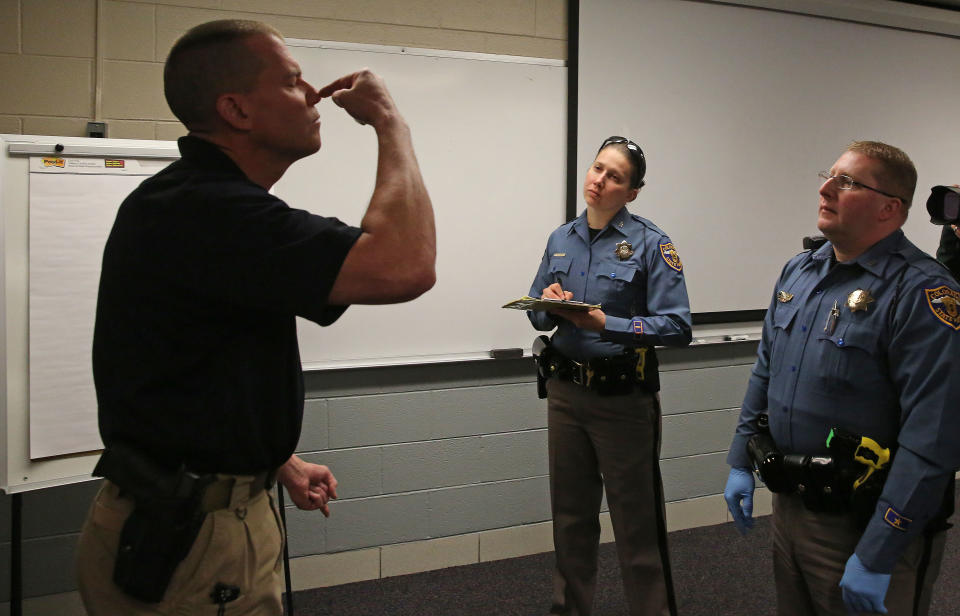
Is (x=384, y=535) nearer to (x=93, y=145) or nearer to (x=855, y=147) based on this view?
(x=93, y=145)

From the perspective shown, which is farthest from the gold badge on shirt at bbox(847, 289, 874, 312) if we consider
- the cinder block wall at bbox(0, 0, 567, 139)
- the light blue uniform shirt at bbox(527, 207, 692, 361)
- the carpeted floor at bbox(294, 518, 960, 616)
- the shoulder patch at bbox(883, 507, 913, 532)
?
the cinder block wall at bbox(0, 0, 567, 139)

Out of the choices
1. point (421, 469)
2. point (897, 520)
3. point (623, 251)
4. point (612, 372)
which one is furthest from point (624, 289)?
point (421, 469)

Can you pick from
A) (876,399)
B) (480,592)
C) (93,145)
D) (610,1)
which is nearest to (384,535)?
(480,592)

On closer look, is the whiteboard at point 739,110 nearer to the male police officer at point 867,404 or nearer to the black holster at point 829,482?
the male police officer at point 867,404

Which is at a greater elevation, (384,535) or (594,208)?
(594,208)

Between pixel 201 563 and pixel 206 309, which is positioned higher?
pixel 206 309

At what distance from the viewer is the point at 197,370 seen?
1.00 metres

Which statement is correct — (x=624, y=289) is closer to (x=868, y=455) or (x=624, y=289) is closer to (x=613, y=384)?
(x=613, y=384)

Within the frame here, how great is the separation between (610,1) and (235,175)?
244 cm

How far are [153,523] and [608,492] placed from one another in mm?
1608

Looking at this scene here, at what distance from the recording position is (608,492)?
2.29 meters

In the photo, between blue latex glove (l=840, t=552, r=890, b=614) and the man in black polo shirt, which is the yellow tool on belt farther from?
the man in black polo shirt

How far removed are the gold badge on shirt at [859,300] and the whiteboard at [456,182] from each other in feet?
5.10

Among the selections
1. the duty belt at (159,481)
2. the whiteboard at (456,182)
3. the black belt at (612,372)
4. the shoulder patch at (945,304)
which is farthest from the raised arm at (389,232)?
the whiteboard at (456,182)
